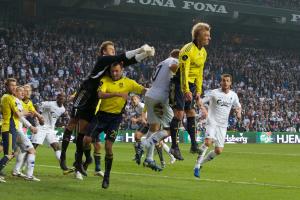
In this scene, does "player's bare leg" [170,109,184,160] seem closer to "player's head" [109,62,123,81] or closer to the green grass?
the green grass

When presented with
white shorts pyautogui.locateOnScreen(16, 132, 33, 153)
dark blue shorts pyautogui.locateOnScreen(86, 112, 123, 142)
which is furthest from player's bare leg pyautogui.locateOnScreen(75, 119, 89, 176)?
white shorts pyautogui.locateOnScreen(16, 132, 33, 153)

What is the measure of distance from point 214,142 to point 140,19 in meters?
38.8

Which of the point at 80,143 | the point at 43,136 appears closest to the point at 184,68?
the point at 80,143

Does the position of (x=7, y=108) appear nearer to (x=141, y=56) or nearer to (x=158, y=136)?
(x=158, y=136)

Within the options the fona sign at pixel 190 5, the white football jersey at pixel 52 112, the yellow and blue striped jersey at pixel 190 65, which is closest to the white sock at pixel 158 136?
the yellow and blue striped jersey at pixel 190 65

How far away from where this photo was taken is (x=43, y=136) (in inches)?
683

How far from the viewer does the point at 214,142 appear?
16.4 meters

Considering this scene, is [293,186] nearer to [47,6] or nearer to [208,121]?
[208,121]

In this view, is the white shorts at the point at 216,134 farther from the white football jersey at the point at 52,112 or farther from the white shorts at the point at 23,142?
the white shorts at the point at 23,142

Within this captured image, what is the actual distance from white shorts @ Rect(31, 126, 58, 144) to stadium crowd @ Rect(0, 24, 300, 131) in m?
20.9

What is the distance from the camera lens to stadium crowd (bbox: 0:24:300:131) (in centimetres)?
4162

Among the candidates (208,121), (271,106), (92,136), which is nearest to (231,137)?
(271,106)

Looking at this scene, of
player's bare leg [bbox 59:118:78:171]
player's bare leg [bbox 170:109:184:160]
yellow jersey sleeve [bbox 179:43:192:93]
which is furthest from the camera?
player's bare leg [bbox 59:118:78:171]

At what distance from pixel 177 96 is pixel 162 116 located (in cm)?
79
